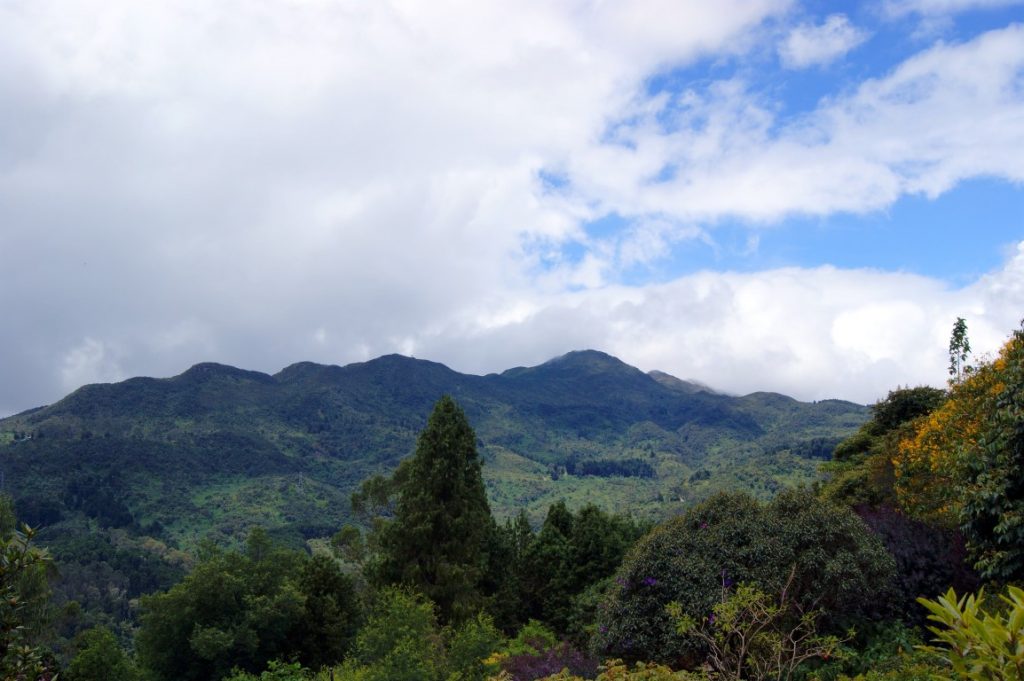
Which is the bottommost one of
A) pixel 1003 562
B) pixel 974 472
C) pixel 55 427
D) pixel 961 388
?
pixel 1003 562

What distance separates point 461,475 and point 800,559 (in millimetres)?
18105

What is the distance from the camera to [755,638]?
10172 mm

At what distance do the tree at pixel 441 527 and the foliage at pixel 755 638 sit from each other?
1621cm

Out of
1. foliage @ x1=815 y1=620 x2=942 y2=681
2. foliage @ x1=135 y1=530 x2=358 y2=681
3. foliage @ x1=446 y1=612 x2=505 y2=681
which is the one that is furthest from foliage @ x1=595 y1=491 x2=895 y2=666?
foliage @ x1=135 y1=530 x2=358 y2=681

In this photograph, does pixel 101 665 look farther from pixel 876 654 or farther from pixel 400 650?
pixel 876 654

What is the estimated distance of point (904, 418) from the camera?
2873cm

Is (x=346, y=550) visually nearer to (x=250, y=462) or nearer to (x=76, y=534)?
(x=76, y=534)

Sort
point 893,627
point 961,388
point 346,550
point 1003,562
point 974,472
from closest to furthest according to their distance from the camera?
point 1003,562, point 974,472, point 893,627, point 961,388, point 346,550

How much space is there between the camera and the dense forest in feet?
30.4

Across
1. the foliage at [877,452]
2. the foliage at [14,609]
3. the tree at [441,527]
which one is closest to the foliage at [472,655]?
the foliage at [14,609]

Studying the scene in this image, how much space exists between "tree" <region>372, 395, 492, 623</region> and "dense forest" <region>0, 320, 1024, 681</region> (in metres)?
0.09

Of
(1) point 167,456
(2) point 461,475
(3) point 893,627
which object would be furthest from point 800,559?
(1) point 167,456

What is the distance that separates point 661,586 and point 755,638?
3.50m

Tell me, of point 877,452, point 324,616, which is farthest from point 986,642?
point 324,616
